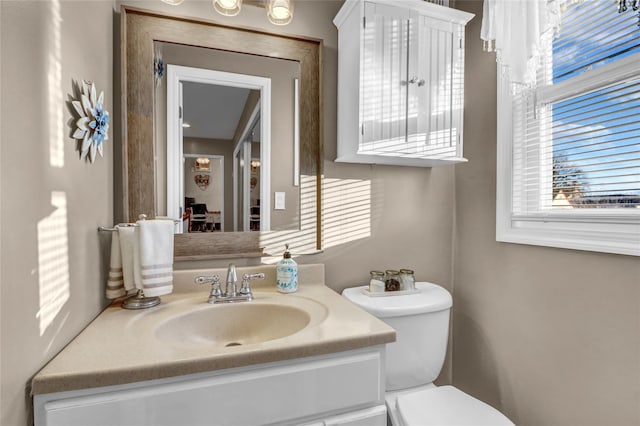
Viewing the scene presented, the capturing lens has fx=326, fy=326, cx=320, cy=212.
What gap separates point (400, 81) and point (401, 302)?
899 millimetres

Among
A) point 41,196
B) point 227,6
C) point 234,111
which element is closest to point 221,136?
point 234,111

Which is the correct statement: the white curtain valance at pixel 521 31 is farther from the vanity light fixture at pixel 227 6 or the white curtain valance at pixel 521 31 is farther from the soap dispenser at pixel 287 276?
the soap dispenser at pixel 287 276

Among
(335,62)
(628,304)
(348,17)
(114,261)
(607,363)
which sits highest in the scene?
(348,17)

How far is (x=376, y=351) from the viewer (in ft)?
2.98

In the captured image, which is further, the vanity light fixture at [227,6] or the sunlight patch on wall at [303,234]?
the sunlight patch on wall at [303,234]

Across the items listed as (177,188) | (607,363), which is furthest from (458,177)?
(177,188)

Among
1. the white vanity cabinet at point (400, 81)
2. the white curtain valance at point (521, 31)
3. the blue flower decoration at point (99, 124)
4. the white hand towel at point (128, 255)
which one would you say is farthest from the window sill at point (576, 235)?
the blue flower decoration at point (99, 124)

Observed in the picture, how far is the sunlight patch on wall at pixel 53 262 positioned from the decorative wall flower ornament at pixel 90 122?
190mm

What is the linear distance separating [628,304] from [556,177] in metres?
0.50

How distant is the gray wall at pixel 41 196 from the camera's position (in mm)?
602

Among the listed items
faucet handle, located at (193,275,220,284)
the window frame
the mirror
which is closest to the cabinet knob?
the window frame

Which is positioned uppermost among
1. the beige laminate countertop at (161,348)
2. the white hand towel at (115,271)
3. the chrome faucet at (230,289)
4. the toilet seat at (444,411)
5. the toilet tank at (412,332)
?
the white hand towel at (115,271)

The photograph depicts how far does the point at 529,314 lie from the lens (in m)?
1.32

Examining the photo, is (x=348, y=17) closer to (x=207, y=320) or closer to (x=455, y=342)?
(x=207, y=320)
